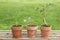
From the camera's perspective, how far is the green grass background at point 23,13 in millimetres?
5516

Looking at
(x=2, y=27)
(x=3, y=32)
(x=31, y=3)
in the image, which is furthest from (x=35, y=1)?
(x=3, y=32)

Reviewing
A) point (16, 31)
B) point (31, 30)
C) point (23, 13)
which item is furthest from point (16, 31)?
point (23, 13)

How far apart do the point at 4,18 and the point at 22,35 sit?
88.0 inches

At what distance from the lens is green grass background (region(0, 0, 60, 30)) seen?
18.1ft

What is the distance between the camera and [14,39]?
3.62 m

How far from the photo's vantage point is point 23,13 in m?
6.36

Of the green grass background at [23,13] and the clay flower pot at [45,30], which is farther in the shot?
the green grass background at [23,13]

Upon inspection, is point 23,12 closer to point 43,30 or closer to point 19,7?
point 19,7

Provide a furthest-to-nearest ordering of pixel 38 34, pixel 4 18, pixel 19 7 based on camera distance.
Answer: pixel 19 7 < pixel 4 18 < pixel 38 34

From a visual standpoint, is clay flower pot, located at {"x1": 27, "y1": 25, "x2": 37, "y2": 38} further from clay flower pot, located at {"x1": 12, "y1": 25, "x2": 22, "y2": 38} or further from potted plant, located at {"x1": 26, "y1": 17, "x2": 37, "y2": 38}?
clay flower pot, located at {"x1": 12, "y1": 25, "x2": 22, "y2": 38}

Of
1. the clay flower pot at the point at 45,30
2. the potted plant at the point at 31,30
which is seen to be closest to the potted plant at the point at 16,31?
the potted plant at the point at 31,30

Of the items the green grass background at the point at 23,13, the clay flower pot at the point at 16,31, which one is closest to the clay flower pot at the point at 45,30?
the clay flower pot at the point at 16,31

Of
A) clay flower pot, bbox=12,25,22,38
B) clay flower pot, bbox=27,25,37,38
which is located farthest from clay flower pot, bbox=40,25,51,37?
clay flower pot, bbox=12,25,22,38

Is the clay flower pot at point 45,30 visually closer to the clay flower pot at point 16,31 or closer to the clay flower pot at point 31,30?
the clay flower pot at point 31,30
